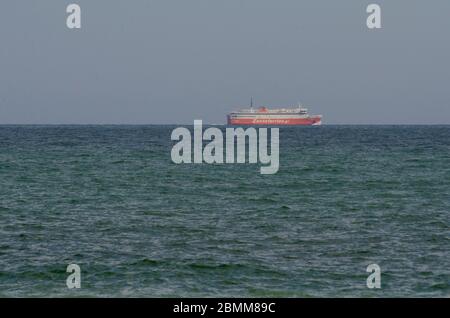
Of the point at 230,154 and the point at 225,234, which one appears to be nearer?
the point at 225,234

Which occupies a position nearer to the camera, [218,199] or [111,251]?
[111,251]

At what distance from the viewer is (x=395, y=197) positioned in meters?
37.4

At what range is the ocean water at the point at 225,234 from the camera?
1830 cm

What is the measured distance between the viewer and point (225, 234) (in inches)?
987

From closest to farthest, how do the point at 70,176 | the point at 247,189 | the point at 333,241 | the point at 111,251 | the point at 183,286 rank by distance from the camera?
the point at 183,286 → the point at 111,251 → the point at 333,241 → the point at 247,189 → the point at 70,176

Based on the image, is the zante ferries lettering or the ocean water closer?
the ocean water

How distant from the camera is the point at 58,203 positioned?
113 ft

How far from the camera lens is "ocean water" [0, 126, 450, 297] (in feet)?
60.0

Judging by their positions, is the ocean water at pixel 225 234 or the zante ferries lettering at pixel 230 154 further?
the zante ferries lettering at pixel 230 154
